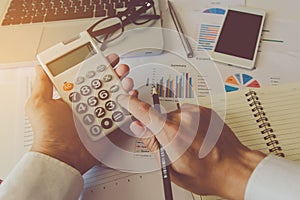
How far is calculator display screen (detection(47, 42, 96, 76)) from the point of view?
0.53 meters

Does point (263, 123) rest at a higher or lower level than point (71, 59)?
lower

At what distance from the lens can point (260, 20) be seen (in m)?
0.64

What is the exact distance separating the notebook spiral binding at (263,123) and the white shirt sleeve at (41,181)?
25cm

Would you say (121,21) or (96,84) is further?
(121,21)

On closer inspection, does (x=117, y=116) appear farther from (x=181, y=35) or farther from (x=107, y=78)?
(x=181, y=35)

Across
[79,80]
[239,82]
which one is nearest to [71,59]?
[79,80]

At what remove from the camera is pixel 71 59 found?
0.53 m

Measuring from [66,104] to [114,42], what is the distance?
0.17 metres

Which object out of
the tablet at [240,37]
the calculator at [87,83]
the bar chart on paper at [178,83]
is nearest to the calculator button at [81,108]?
the calculator at [87,83]

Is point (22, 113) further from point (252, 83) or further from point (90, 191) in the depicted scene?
point (252, 83)

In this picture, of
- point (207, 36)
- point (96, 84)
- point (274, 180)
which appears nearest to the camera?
point (274, 180)

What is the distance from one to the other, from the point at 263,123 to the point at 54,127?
0.28 meters

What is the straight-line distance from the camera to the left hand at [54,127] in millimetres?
464

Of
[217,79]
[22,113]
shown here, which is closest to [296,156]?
[217,79]
